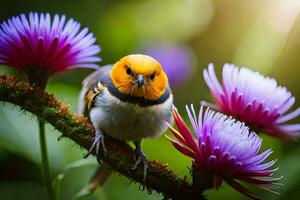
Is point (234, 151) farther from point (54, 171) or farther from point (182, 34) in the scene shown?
point (182, 34)

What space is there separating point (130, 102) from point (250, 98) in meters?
0.11

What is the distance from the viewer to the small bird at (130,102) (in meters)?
0.50

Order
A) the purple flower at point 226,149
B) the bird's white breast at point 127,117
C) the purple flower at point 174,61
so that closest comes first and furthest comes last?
1. the purple flower at point 226,149
2. the bird's white breast at point 127,117
3. the purple flower at point 174,61

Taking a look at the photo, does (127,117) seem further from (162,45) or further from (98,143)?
(162,45)

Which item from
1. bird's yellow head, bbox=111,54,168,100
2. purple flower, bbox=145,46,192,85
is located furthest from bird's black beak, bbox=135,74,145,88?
purple flower, bbox=145,46,192,85

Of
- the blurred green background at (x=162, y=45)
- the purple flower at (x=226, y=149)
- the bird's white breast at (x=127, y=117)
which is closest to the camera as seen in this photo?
the purple flower at (x=226, y=149)

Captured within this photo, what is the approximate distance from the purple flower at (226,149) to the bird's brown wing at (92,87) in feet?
0.55

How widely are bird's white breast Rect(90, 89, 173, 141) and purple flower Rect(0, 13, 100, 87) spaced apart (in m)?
0.07

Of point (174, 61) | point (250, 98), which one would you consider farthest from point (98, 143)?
point (174, 61)

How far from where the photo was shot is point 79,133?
45 centimetres

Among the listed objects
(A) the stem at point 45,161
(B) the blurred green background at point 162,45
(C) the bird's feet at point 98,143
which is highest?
(C) the bird's feet at point 98,143

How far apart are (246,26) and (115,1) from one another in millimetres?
336

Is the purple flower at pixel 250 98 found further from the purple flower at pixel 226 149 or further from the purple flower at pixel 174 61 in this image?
the purple flower at pixel 174 61

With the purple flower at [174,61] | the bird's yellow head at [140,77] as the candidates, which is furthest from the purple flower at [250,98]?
the purple flower at [174,61]
